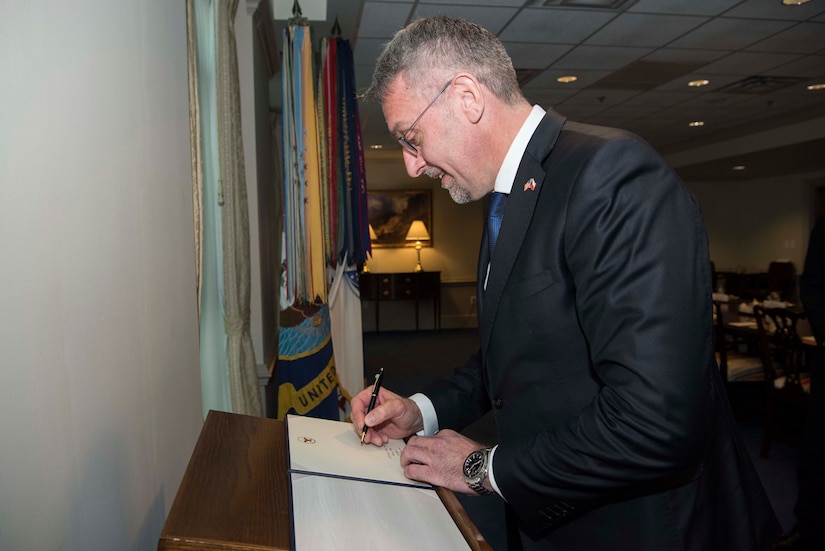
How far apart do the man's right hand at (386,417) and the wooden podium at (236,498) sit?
16 centimetres

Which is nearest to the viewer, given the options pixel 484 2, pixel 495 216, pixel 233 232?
pixel 495 216

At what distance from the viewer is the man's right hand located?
1054 mm

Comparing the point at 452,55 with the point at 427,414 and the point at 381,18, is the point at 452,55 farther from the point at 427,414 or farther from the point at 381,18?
the point at 381,18

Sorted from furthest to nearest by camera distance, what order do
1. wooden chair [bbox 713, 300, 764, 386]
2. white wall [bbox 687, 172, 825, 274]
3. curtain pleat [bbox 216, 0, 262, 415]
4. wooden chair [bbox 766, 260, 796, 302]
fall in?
1. white wall [bbox 687, 172, 825, 274]
2. wooden chair [bbox 766, 260, 796, 302]
3. wooden chair [bbox 713, 300, 764, 386]
4. curtain pleat [bbox 216, 0, 262, 415]

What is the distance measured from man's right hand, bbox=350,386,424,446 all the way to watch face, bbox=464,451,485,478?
17 cm

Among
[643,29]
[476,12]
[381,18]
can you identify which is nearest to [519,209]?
[476,12]

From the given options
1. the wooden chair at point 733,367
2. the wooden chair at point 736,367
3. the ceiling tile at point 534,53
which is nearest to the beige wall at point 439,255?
the ceiling tile at point 534,53

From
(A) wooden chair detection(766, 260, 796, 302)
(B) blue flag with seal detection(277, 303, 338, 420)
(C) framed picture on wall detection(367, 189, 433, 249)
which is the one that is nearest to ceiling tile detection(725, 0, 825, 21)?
(B) blue flag with seal detection(277, 303, 338, 420)

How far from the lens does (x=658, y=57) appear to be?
17.5 feet

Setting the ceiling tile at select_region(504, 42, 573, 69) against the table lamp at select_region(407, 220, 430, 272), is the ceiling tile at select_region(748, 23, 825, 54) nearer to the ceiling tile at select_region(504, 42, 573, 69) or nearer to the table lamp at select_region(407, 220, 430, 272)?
the ceiling tile at select_region(504, 42, 573, 69)

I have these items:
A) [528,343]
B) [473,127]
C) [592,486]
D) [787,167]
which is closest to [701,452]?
[592,486]

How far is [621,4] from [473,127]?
11.8 feet

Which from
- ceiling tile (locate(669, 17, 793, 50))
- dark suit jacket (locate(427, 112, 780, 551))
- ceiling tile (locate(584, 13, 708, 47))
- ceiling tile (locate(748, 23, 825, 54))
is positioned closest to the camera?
dark suit jacket (locate(427, 112, 780, 551))

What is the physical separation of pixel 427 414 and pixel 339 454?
0.35 metres
